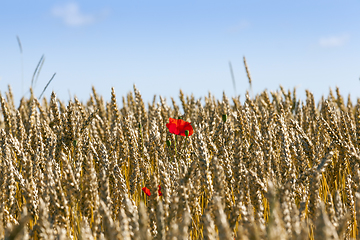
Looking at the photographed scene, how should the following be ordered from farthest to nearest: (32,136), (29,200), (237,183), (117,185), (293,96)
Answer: (293,96), (32,136), (117,185), (237,183), (29,200)

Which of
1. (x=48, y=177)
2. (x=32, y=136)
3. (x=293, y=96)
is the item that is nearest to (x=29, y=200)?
(x=48, y=177)

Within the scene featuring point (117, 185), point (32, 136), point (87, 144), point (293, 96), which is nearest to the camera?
point (117, 185)

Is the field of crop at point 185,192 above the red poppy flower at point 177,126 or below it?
below

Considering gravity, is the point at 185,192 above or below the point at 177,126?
below

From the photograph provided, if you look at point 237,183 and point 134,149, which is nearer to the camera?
point 237,183

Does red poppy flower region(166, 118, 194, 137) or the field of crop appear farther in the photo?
red poppy flower region(166, 118, 194, 137)

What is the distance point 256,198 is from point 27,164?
93cm

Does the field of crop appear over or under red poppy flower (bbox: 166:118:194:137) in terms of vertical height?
under

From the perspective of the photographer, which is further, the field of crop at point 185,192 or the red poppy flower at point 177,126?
the red poppy flower at point 177,126

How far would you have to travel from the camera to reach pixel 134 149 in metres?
1.69

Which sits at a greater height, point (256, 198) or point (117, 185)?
point (117, 185)

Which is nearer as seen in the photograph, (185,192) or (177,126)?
(185,192)

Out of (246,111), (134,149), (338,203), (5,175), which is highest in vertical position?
(246,111)

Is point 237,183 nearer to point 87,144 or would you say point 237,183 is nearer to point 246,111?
point 87,144
